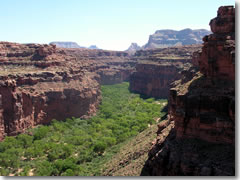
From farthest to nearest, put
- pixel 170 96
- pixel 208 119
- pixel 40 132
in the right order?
pixel 40 132
pixel 170 96
pixel 208 119

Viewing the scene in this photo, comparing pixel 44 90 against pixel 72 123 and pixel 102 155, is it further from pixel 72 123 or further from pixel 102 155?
pixel 102 155

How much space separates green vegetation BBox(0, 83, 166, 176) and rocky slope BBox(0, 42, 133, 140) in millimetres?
2705

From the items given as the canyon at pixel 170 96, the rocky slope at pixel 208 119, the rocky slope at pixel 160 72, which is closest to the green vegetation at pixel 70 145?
the canyon at pixel 170 96

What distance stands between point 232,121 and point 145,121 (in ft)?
142

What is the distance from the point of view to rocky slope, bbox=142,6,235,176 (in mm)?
20641

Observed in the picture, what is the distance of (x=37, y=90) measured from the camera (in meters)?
58.8

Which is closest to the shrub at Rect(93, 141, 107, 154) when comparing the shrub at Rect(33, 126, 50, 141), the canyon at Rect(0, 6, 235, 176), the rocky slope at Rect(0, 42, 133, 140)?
the shrub at Rect(33, 126, 50, 141)

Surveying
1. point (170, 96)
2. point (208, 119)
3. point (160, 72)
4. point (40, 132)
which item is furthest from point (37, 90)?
point (160, 72)

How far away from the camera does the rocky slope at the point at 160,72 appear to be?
99062 mm

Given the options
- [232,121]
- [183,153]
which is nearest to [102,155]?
[183,153]

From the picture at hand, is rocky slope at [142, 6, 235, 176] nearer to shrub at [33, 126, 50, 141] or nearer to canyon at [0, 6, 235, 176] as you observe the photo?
canyon at [0, 6, 235, 176]

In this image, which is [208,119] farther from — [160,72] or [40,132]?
[160,72]

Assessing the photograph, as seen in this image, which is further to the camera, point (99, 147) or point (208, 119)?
point (99, 147)

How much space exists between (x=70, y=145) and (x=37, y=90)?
18817mm
